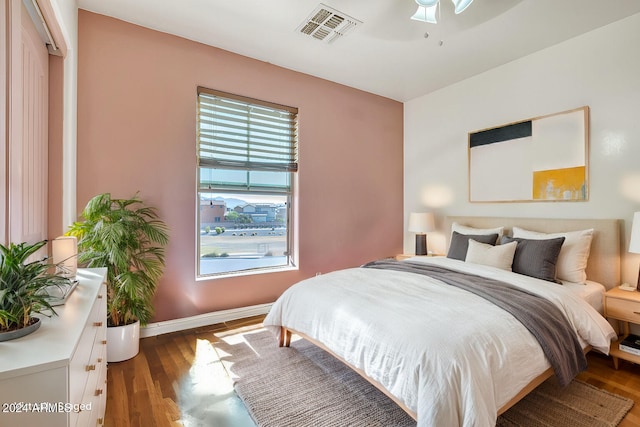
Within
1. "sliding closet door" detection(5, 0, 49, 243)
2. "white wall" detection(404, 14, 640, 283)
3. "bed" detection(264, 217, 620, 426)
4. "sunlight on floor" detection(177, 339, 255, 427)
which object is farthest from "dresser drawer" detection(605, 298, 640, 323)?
"sliding closet door" detection(5, 0, 49, 243)

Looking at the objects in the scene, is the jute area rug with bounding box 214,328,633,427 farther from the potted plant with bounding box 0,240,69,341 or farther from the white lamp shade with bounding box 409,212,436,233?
the white lamp shade with bounding box 409,212,436,233

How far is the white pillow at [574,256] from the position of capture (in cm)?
264

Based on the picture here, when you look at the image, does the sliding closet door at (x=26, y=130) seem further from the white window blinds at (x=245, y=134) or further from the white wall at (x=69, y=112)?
the white window blinds at (x=245, y=134)

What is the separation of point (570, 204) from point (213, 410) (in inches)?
139

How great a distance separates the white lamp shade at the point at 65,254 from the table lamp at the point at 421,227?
3.51m

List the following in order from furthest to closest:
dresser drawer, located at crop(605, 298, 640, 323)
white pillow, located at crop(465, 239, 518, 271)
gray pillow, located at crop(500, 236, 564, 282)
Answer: white pillow, located at crop(465, 239, 518, 271), gray pillow, located at crop(500, 236, 564, 282), dresser drawer, located at crop(605, 298, 640, 323)

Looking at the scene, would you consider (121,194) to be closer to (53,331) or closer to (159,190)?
(159,190)

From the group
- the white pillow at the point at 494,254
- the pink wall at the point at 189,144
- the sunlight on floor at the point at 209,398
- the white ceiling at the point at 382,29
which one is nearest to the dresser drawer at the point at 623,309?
the white pillow at the point at 494,254

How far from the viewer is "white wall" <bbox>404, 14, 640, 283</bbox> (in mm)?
2654

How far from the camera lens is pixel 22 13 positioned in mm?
1669

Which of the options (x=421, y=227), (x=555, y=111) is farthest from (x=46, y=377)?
(x=555, y=111)

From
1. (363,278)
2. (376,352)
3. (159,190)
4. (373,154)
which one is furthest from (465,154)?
(159,190)

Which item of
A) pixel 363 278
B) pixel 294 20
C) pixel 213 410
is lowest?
pixel 213 410

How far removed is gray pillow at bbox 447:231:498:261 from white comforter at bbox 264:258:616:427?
778 mm
